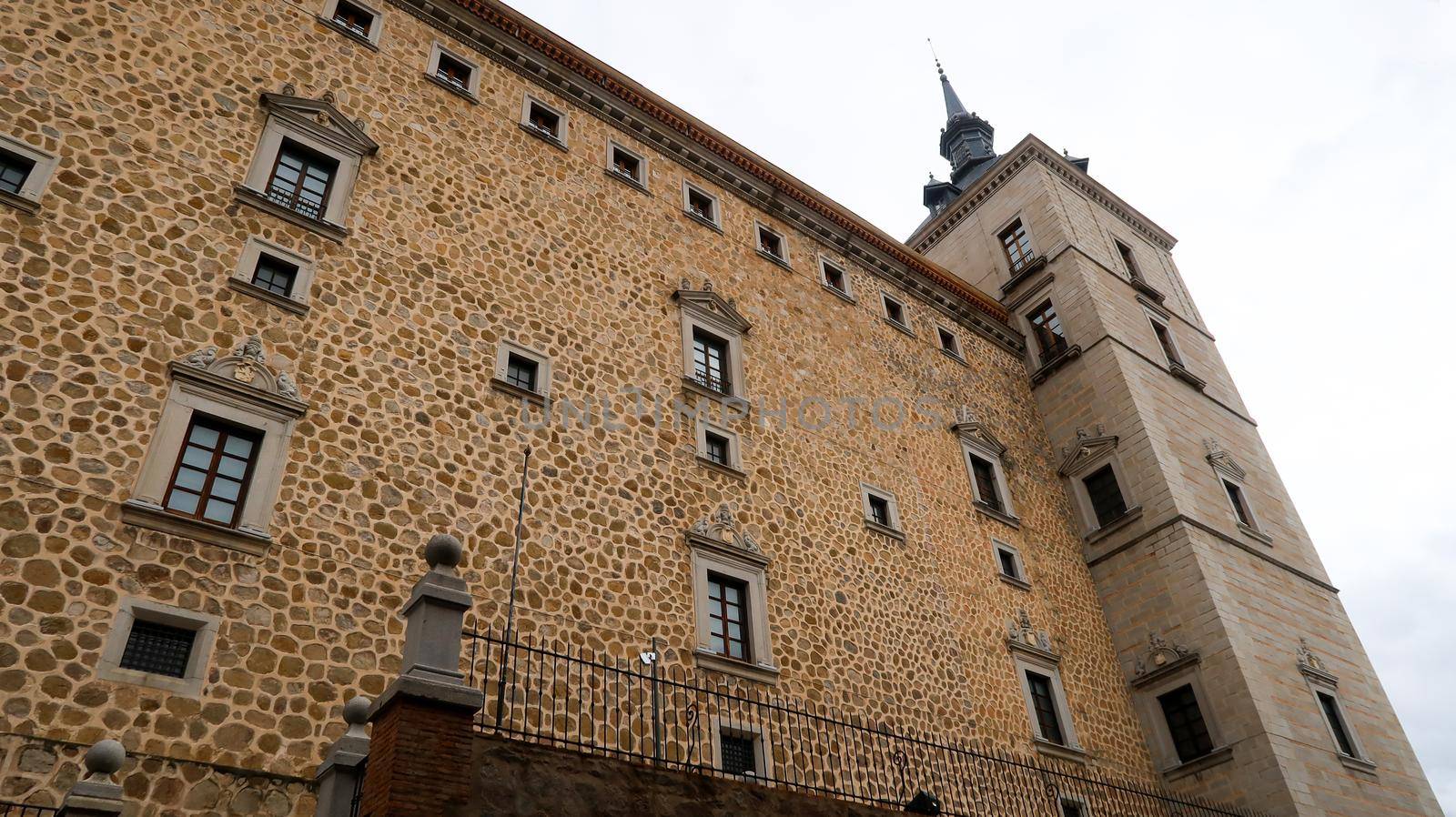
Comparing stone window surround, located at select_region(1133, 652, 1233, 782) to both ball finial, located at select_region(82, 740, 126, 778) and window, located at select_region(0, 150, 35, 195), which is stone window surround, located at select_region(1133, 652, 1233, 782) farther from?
window, located at select_region(0, 150, 35, 195)

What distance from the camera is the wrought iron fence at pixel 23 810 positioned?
293 inches

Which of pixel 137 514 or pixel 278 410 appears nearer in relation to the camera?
pixel 137 514

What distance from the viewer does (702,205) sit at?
18750 millimetres

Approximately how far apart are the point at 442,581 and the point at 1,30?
9141mm

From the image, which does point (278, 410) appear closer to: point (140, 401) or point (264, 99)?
point (140, 401)

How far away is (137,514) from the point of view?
9.21 metres

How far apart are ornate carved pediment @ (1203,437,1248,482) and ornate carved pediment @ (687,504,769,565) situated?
12.7 metres

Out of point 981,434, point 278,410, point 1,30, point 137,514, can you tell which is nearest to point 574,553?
point 278,410

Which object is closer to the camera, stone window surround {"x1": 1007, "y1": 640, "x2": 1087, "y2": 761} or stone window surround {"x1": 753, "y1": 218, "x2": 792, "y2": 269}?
stone window surround {"x1": 1007, "y1": 640, "x2": 1087, "y2": 761}

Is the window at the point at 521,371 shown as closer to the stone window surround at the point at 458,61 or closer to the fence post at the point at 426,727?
the stone window surround at the point at 458,61

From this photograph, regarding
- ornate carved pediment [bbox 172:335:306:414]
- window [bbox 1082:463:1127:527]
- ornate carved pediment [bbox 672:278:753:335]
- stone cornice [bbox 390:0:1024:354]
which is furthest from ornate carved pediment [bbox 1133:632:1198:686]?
ornate carved pediment [bbox 172:335:306:414]

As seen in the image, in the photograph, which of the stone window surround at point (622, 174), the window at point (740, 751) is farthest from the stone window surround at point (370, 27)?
the window at point (740, 751)

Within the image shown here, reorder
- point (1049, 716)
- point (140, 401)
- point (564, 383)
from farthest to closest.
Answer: point (1049, 716)
point (564, 383)
point (140, 401)

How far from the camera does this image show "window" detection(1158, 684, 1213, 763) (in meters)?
17.6
